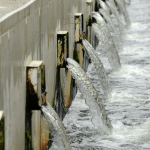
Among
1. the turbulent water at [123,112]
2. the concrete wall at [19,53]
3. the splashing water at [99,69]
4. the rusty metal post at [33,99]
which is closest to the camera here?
the concrete wall at [19,53]

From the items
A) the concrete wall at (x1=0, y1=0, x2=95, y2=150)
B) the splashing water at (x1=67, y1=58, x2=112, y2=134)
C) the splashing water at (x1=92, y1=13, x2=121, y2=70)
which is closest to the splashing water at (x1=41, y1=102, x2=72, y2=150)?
the concrete wall at (x1=0, y1=0, x2=95, y2=150)

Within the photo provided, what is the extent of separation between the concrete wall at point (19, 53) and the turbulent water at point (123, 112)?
37.9 inches

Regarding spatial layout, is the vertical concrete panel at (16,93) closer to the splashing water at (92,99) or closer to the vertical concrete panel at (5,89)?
the vertical concrete panel at (5,89)

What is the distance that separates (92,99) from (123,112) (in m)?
Answer: 0.91

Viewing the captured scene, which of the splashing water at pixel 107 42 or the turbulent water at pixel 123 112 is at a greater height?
the splashing water at pixel 107 42

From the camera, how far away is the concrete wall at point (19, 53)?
3.44 metres

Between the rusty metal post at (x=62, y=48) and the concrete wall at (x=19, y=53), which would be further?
the rusty metal post at (x=62, y=48)

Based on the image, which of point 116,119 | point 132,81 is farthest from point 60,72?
point 132,81

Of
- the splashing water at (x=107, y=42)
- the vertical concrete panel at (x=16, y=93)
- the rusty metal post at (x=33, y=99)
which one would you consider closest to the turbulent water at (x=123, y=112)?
the splashing water at (x=107, y=42)

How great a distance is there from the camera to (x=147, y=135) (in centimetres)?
620

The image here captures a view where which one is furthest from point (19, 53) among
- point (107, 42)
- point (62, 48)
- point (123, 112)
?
point (107, 42)

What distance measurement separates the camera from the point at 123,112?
729 centimetres

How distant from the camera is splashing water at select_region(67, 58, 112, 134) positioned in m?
6.37

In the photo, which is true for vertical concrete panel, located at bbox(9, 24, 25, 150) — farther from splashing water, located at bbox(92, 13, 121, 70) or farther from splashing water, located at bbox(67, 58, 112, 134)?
splashing water, located at bbox(92, 13, 121, 70)
